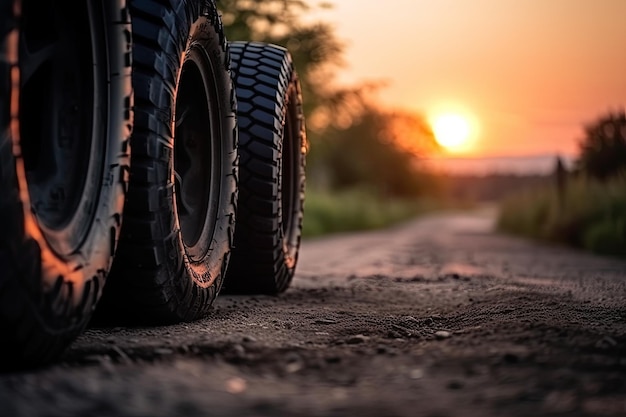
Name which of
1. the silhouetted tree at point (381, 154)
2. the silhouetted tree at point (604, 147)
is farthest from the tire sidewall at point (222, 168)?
the silhouetted tree at point (381, 154)

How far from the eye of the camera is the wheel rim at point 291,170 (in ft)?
18.2

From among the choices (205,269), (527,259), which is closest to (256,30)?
(527,259)

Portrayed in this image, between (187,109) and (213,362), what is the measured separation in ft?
5.64

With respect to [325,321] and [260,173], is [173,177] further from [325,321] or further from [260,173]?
[260,173]

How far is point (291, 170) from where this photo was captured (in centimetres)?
563

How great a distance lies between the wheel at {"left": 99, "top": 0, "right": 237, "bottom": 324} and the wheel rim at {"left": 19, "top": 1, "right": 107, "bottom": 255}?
270 mm

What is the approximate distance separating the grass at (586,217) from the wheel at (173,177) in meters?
6.48

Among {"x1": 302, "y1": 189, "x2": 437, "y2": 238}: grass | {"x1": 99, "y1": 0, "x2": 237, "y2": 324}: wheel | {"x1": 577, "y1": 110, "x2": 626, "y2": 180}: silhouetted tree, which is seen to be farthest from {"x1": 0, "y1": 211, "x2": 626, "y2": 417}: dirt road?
{"x1": 302, "y1": 189, "x2": 437, "y2": 238}: grass

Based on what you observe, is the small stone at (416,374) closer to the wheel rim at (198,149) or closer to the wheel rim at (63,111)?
the wheel rim at (63,111)

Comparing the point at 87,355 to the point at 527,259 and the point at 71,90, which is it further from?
the point at 527,259

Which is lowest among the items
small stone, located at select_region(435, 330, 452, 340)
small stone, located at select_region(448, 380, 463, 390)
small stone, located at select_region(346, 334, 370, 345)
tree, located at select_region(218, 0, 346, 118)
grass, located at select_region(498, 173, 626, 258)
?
small stone, located at select_region(448, 380, 463, 390)

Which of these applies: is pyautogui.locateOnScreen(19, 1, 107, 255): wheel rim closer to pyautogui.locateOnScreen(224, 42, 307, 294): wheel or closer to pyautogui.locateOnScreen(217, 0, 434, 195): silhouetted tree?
pyautogui.locateOnScreen(224, 42, 307, 294): wheel

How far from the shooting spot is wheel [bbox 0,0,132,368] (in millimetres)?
2408

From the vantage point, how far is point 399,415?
2004 mm
